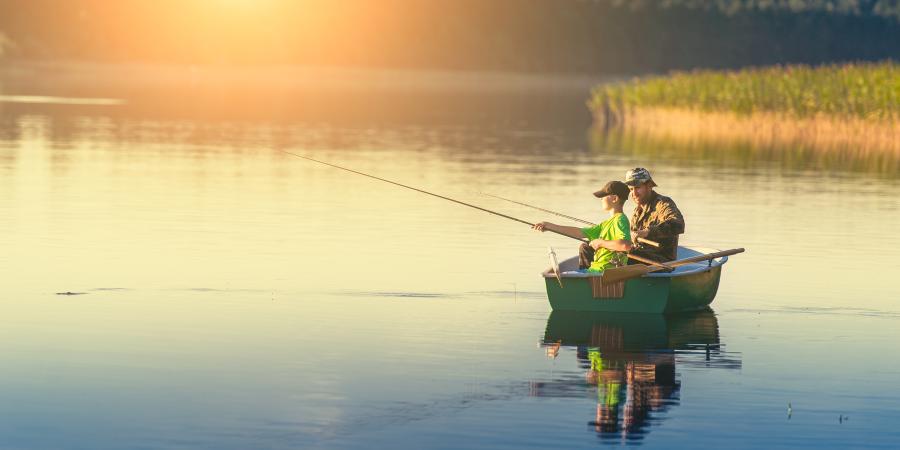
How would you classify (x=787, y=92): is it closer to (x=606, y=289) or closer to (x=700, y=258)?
(x=700, y=258)

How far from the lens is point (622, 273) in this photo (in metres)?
16.8

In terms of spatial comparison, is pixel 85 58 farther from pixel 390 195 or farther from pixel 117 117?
pixel 390 195

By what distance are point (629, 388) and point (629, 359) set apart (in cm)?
131

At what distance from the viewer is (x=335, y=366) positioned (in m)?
14.5

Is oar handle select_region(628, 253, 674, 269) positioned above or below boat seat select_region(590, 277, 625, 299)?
above

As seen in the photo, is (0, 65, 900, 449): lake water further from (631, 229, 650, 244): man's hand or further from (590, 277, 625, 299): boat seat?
(631, 229, 650, 244): man's hand

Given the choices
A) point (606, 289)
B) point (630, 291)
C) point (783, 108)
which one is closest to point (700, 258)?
point (630, 291)

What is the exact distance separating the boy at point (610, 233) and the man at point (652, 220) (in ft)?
0.62

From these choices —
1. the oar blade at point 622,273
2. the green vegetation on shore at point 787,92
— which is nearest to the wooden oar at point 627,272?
the oar blade at point 622,273

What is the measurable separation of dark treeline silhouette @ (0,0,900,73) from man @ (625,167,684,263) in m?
159

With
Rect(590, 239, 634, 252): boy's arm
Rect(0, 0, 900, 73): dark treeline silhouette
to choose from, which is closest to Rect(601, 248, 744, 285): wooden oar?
Rect(590, 239, 634, 252): boy's arm

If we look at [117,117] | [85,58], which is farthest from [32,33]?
[117,117]

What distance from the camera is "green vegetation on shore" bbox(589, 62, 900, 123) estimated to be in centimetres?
5116

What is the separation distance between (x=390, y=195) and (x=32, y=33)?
476 ft
